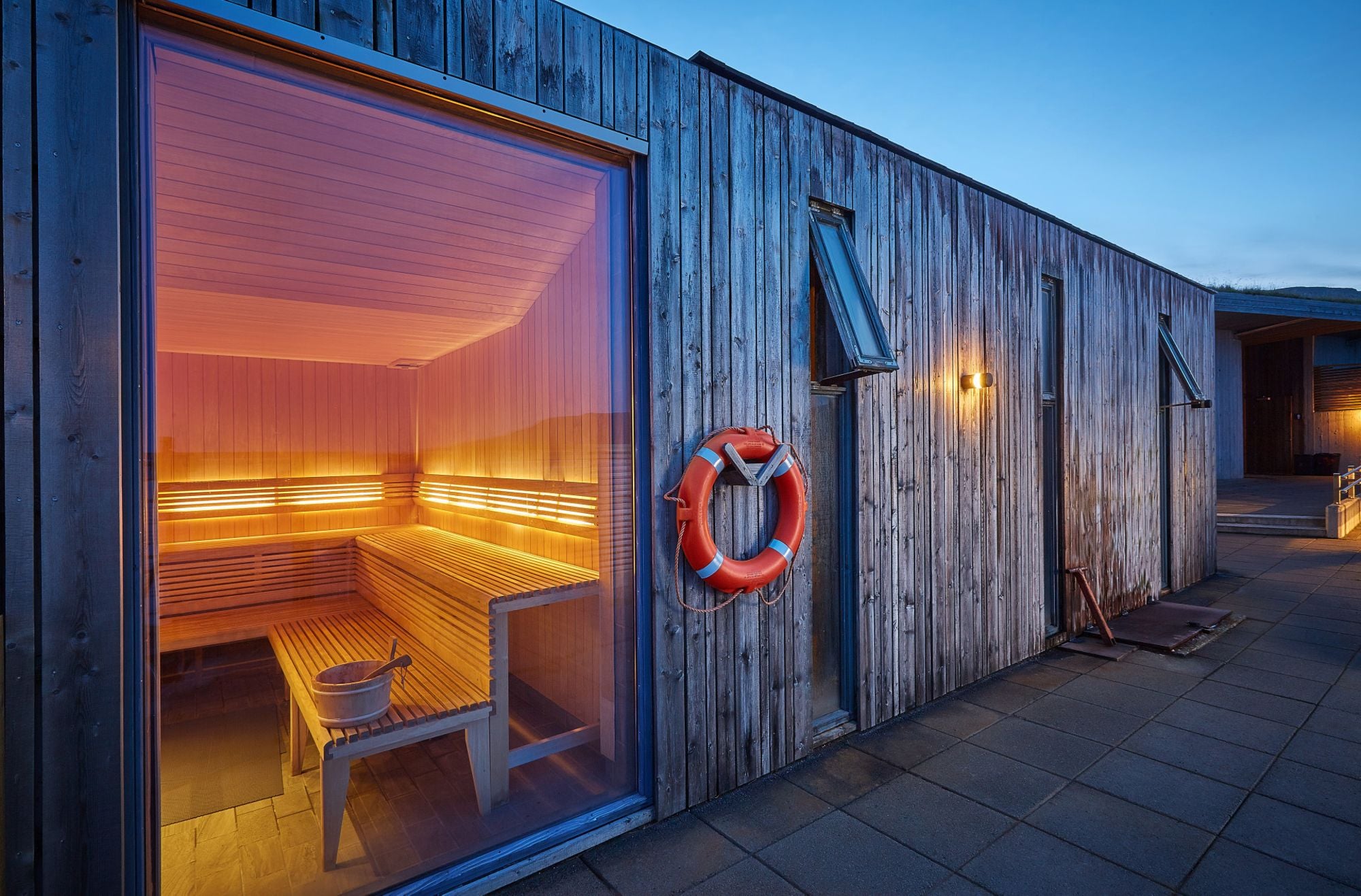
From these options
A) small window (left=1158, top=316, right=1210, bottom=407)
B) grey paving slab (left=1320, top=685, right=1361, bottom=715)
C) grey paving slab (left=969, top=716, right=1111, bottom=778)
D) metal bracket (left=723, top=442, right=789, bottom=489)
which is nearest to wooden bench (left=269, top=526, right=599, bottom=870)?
metal bracket (left=723, top=442, right=789, bottom=489)

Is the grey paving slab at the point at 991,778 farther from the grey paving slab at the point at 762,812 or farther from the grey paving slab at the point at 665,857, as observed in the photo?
the grey paving slab at the point at 665,857

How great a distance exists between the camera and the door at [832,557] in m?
3.05

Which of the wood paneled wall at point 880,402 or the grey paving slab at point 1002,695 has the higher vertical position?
the wood paneled wall at point 880,402

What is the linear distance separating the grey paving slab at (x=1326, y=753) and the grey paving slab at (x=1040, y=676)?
103 centimetres

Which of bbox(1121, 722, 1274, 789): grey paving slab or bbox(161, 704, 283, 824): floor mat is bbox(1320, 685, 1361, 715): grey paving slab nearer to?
bbox(1121, 722, 1274, 789): grey paving slab

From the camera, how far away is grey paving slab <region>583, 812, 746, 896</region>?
1991mm

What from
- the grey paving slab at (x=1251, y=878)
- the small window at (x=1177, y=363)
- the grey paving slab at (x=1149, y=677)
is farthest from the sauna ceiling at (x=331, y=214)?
the small window at (x=1177, y=363)

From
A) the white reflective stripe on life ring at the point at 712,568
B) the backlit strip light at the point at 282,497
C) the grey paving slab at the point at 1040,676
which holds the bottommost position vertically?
the grey paving slab at the point at 1040,676

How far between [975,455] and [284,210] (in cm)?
399

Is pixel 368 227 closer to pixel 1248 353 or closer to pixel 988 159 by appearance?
pixel 1248 353

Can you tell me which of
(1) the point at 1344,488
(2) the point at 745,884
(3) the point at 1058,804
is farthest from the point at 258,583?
(1) the point at 1344,488

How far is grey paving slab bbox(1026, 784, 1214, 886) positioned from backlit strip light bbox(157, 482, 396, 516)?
4263 millimetres

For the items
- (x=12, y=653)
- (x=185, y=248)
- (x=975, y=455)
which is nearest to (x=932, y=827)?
(x=975, y=455)

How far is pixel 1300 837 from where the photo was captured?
218 cm
